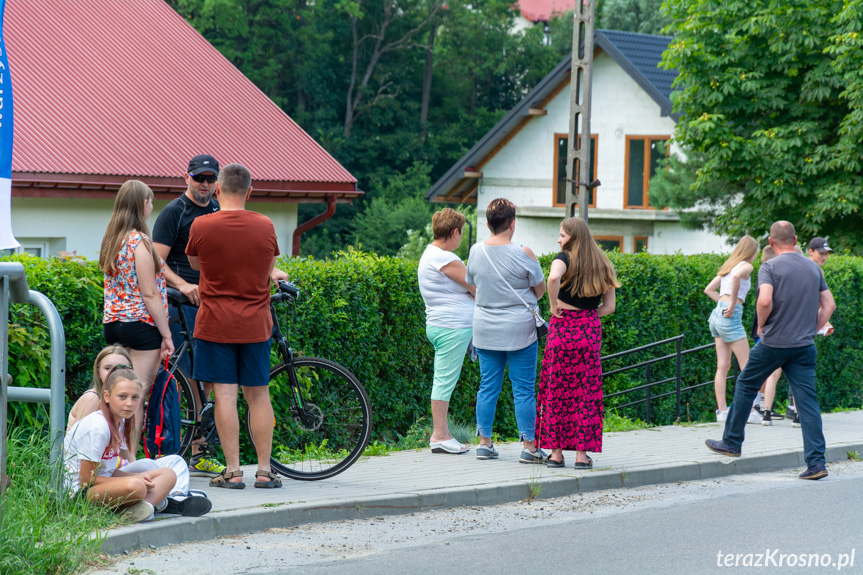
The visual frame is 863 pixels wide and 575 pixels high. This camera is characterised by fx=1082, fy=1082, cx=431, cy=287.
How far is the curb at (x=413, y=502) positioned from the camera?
5.97m

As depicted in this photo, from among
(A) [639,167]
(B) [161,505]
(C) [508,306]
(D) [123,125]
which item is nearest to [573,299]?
(C) [508,306]

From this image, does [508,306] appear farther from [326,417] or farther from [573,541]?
[573,541]

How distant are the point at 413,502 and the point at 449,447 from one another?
1858 mm

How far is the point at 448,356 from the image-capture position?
8914 millimetres

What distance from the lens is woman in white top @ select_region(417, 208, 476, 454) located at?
28.6ft

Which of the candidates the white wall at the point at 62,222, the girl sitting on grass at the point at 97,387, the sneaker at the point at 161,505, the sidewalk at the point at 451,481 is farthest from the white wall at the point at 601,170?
the girl sitting on grass at the point at 97,387

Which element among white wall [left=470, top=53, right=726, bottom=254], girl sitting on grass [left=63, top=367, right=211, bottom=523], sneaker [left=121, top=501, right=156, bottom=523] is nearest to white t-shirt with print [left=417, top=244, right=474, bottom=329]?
girl sitting on grass [left=63, top=367, right=211, bottom=523]

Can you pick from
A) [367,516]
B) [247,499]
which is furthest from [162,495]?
[367,516]

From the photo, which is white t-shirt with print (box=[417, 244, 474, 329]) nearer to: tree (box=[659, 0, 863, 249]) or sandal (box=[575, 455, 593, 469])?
sandal (box=[575, 455, 593, 469])

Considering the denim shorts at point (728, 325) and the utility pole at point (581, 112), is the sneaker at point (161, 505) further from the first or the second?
the utility pole at point (581, 112)

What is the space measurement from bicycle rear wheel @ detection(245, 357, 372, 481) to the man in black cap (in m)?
0.65

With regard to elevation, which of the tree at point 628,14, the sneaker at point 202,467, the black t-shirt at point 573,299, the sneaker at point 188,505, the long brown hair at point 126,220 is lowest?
the sneaker at point 202,467

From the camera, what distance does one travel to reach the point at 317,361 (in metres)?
7.54

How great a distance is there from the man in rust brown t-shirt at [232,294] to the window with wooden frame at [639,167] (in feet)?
93.7
